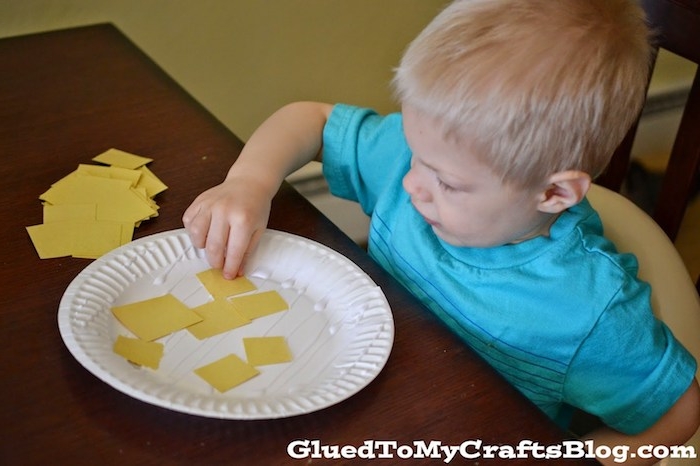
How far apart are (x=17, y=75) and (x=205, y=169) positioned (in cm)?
32

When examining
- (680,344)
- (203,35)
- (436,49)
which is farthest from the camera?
(203,35)

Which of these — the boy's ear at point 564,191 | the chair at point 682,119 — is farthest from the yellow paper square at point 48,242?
the chair at point 682,119

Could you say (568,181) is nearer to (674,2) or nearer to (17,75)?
(674,2)

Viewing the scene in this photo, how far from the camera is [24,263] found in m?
0.78

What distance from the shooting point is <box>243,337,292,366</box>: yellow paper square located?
708 millimetres

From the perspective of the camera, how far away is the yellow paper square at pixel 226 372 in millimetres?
678

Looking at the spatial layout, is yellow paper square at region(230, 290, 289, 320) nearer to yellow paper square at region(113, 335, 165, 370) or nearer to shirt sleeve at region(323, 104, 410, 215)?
yellow paper square at region(113, 335, 165, 370)

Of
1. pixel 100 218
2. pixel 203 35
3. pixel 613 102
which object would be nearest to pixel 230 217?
pixel 100 218

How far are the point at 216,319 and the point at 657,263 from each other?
0.55 metres

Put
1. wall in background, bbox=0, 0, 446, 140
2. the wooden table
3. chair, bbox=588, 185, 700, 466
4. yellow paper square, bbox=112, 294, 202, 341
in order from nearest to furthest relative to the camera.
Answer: the wooden table
yellow paper square, bbox=112, 294, 202, 341
chair, bbox=588, 185, 700, 466
wall in background, bbox=0, 0, 446, 140

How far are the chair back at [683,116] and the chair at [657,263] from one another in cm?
3

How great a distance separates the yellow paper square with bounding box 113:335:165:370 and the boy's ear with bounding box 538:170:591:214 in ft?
1.30

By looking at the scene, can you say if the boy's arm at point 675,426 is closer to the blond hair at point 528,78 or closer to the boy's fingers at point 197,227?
the blond hair at point 528,78

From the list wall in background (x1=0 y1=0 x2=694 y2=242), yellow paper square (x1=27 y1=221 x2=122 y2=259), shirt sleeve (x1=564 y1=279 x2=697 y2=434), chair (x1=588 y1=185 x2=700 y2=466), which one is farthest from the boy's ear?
wall in background (x1=0 y1=0 x2=694 y2=242)
